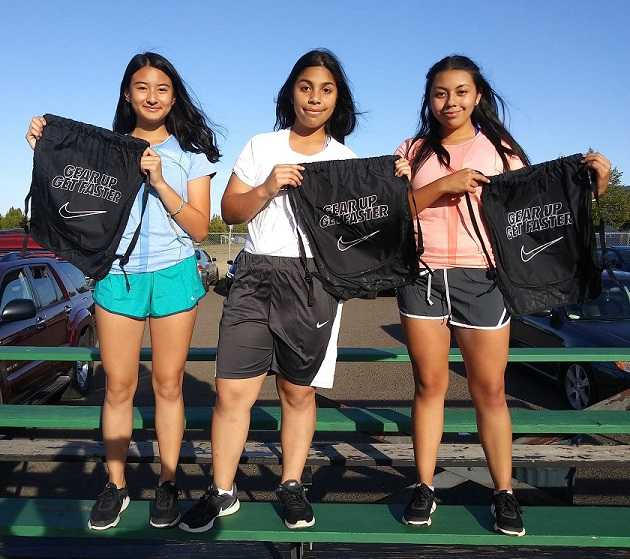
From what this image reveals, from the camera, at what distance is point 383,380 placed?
8594 millimetres

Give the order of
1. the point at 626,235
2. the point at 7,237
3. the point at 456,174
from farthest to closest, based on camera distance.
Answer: the point at 626,235 < the point at 7,237 < the point at 456,174

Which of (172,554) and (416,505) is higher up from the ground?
(416,505)

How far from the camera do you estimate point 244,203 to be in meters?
2.63

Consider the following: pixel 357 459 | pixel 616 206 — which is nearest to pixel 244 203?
pixel 357 459

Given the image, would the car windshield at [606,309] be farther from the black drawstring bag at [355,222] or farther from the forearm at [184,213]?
the forearm at [184,213]

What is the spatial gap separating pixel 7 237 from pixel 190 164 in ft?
27.2

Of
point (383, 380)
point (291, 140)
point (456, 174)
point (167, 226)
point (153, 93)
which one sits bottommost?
point (383, 380)

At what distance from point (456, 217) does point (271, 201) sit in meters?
0.83

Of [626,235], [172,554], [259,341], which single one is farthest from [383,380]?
[626,235]

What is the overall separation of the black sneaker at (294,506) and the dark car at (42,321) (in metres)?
3.28

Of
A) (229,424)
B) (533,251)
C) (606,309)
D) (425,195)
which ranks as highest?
(425,195)

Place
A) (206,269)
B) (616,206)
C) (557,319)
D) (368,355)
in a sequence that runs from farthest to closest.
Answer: (616,206)
(206,269)
(557,319)
(368,355)

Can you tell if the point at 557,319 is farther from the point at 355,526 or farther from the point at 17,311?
the point at 17,311

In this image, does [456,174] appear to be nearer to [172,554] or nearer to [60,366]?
[172,554]
